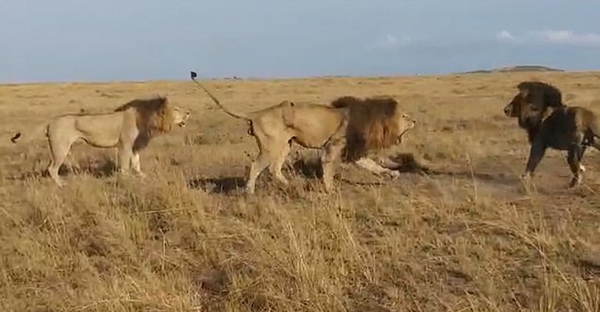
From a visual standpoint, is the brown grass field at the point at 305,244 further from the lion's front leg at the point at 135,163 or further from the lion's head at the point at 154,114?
the lion's head at the point at 154,114

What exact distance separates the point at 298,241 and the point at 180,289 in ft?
3.87

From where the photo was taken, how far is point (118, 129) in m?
Result: 14.0

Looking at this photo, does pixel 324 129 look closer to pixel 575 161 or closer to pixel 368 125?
pixel 368 125

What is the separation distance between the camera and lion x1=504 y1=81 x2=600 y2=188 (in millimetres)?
10844

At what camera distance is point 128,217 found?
8938mm

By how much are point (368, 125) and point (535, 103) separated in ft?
7.22

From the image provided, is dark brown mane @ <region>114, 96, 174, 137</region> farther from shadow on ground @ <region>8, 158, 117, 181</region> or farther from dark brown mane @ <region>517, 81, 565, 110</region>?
dark brown mane @ <region>517, 81, 565, 110</region>

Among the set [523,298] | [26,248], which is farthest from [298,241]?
[26,248]

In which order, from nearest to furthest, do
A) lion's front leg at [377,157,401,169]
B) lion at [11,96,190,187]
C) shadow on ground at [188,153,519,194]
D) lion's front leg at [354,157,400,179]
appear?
shadow on ground at [188,153,519,194] < lion's front leg at [354,157,400,179] < lion's front leg at [377,157,401,169] < lion at [11,96,190,187]

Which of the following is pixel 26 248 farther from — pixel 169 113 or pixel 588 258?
pixel 169 113

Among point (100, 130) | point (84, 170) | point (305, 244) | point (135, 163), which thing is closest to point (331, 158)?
point (305, 244)

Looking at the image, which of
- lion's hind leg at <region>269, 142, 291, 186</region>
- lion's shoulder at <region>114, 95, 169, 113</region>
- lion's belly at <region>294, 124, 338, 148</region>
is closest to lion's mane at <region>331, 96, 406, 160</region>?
lion's belly at <region>294, 124, 338, 148</region>

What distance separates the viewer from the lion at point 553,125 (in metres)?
10.8

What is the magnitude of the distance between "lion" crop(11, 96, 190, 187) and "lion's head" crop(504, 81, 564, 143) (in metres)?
5.68
